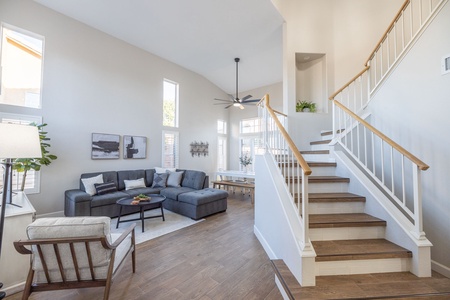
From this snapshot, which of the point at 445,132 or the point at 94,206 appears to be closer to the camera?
the point at 445,132

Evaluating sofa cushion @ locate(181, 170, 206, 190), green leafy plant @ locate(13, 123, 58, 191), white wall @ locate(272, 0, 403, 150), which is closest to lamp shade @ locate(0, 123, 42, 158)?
green leafy plant @ locate(13, 123, 58, 191)

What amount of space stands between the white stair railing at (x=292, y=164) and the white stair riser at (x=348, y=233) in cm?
32

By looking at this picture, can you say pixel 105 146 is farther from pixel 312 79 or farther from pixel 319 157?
pixel 312 79

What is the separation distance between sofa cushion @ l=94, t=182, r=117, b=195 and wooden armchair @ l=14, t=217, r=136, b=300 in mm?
2982

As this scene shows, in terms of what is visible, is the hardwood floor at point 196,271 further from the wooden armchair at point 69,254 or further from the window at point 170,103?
the window at point 170,103

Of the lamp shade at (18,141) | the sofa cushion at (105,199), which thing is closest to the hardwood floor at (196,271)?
the lamp shade at (18,141)

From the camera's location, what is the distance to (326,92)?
4.83 metres

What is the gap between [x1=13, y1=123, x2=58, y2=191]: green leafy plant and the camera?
11.2 ft

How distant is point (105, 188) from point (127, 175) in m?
0.79

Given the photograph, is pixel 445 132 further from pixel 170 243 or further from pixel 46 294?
pixel 46 294

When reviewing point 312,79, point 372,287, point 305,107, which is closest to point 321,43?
point 312,79

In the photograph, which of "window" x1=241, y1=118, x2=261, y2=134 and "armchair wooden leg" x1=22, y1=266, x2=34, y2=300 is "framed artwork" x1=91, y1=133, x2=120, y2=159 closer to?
"armchair wooden leg" x1=22, y1=266, x2=34, y2=300

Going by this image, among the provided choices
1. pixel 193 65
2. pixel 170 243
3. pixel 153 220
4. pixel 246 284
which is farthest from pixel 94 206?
pixel 193 65

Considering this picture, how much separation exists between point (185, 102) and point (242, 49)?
2690 mm
